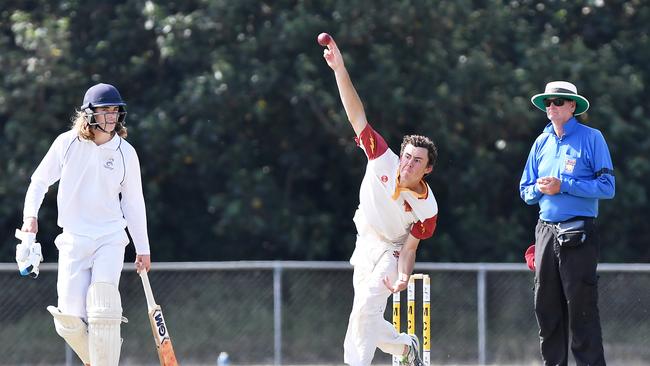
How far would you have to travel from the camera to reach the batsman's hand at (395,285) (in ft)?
26.0

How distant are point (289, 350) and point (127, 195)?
5.26m

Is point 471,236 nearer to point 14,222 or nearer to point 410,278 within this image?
point 14,222

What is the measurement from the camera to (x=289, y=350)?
12.9 meters

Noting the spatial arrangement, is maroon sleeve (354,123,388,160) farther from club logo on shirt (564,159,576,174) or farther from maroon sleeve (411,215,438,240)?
club logo on shirt (564,159,576,174)

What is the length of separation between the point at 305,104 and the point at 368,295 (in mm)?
6919

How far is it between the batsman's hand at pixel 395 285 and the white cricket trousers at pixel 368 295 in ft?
0.10

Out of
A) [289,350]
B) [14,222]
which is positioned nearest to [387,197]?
[289,350]

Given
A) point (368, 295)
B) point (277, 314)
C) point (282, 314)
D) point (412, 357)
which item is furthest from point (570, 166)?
point (282, 314)

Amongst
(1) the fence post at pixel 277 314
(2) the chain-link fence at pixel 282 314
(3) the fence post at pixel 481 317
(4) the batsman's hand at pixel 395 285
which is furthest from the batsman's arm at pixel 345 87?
(3) the fence post at pixel 481 317

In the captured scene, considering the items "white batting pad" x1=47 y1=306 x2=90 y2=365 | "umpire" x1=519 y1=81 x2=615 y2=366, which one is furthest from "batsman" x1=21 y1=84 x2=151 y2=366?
"umpire" x1=519 y1=81 x2=615 y2=366

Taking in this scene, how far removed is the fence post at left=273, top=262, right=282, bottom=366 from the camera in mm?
12609

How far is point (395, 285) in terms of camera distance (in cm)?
800

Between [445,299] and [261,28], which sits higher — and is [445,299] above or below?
below

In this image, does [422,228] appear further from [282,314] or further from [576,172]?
[282,314]
